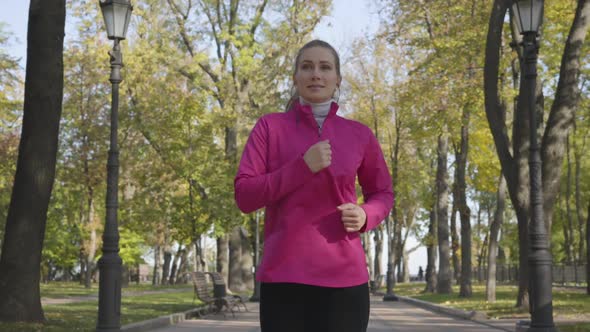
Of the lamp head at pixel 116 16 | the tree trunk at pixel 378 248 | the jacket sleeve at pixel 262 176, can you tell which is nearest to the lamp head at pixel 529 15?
the lamp head at pixel 116 16

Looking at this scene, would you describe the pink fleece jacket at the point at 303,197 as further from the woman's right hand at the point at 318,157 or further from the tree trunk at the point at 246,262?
the tree trunk at the point at 246,262

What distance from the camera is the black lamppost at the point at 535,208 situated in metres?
12.0

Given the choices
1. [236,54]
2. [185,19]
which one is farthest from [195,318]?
[185,19]

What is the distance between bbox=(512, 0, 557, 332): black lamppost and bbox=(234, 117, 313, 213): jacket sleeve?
993cm

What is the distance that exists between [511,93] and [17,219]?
1532 centimetres

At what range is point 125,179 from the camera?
1465 inches

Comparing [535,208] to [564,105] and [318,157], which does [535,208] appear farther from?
[318,157]

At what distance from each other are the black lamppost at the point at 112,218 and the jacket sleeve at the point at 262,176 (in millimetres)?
10120

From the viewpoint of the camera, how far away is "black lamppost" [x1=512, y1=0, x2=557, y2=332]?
39.4ft

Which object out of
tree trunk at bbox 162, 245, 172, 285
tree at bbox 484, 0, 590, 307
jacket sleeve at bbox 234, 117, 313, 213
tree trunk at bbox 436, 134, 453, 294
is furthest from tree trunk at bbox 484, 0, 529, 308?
tree trunk at bbox 162, 245, 172, 285

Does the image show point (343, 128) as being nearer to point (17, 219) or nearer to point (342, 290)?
point (342, 290)

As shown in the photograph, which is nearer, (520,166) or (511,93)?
(520,166)

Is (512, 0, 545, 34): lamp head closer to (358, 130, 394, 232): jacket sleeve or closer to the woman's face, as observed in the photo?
(358, 130, 394, 232): jacket sleeve

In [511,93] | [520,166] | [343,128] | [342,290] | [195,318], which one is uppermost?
[511,93]
